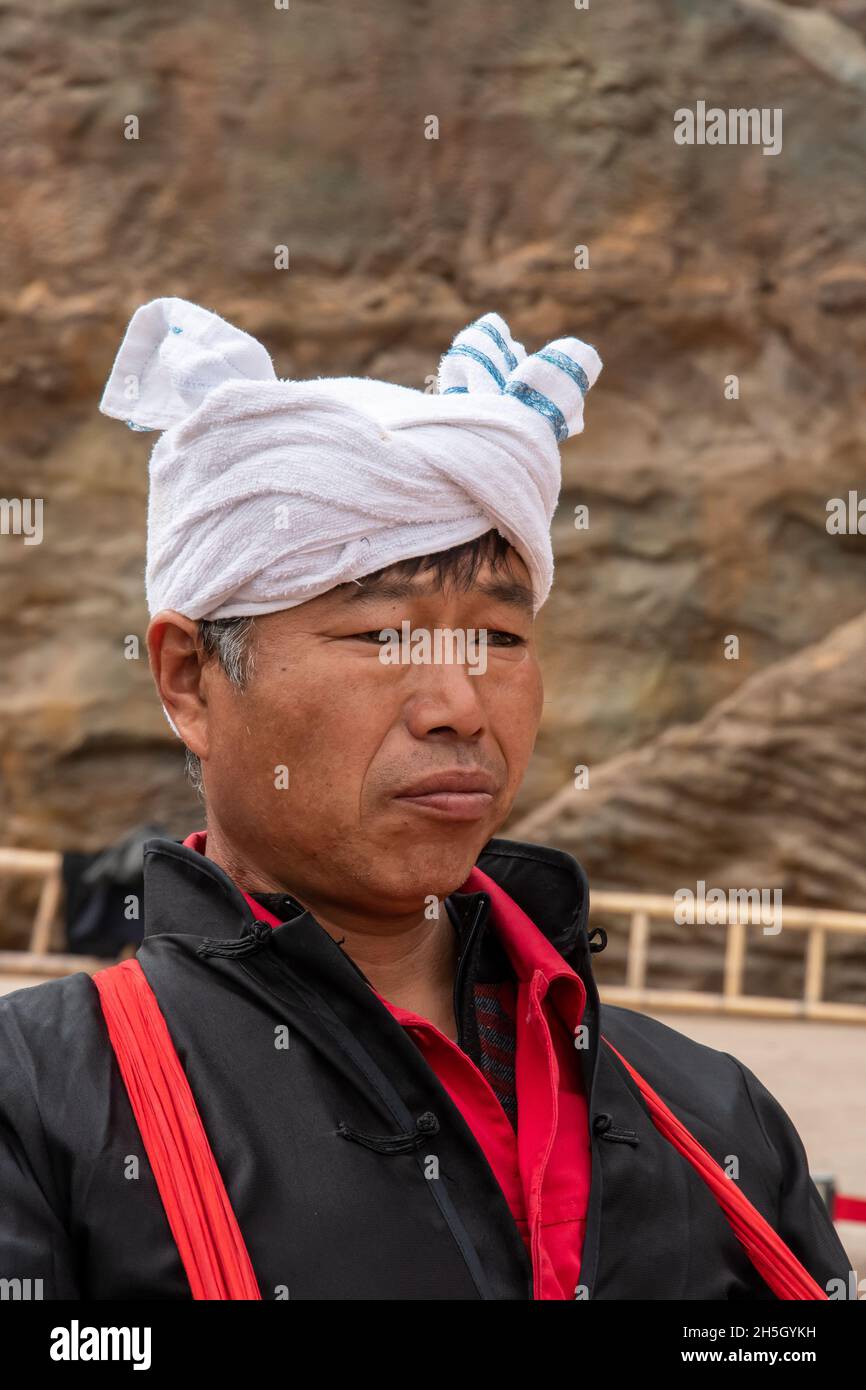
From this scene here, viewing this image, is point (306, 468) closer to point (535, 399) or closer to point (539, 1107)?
point (535, 399)

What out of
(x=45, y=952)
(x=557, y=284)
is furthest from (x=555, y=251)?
(x=45, y=952)

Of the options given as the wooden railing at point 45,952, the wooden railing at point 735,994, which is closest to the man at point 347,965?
the wooden railing at point 45,952

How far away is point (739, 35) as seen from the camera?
312 inches

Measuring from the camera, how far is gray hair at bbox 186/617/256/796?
1.32 m

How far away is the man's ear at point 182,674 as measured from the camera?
1379 mm

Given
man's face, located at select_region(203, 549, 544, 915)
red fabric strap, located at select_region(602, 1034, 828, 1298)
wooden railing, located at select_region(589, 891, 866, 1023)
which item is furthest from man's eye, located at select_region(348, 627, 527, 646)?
wooden railing, located at select_region(589, 891, 866, 1023)

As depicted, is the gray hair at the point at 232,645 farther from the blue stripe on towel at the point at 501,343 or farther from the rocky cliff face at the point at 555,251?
the rocky cliff face at the point at 555,251

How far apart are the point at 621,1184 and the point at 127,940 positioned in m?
5.37

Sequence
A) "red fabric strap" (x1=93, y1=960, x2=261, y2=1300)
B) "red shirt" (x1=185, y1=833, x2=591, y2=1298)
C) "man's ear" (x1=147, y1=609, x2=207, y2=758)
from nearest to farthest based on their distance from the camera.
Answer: "red fabric strap" (x1=93, y1=960, x2=261, y2=1300) → "red shirt" (x1=185, y1=833, x2=591, y2=1298) → "man's ear" (x1=147, y1=609, x2=207, y2=758)

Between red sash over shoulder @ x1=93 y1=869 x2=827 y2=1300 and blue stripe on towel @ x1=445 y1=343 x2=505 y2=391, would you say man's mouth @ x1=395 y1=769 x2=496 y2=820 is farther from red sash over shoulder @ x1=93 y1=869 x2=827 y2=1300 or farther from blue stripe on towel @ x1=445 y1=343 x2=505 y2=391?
blue stripe on towel @ x1=445 y1=343 x2=505 y2=391

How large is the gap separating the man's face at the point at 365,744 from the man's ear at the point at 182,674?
0.03 meters

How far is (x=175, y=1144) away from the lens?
1.17 meters

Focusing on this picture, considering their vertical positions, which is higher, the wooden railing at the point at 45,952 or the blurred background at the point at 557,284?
the blurred background at the point at 557,284

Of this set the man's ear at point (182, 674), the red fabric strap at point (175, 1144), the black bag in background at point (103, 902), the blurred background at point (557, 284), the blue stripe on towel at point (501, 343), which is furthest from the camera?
the blurred background at point (557, 284)
